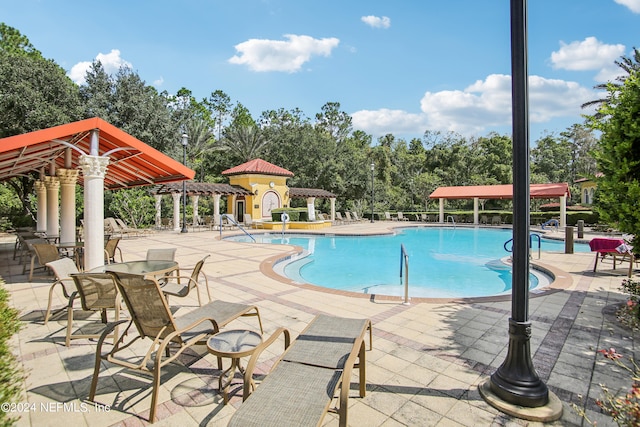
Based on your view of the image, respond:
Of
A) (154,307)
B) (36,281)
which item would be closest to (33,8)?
(36,281)

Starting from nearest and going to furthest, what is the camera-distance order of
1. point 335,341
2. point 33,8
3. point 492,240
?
point 335,341 < point 33,8 < point 492,240

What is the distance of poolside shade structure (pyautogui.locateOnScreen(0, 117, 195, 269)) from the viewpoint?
20.9 feet

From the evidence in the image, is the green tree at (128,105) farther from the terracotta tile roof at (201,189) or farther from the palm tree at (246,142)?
the palm tree at (246,142)

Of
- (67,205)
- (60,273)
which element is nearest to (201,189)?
(67,205)

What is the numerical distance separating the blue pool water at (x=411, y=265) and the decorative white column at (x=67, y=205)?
18.7 feet

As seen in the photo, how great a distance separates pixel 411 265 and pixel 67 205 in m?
10.8

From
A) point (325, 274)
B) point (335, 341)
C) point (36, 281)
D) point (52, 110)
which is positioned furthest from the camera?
point (52, 110)

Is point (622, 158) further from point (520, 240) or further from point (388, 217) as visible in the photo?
point (388, 217)

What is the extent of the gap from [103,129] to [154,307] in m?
5.20

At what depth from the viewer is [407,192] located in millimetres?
39375

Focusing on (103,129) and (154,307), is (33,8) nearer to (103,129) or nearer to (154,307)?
(103,129)

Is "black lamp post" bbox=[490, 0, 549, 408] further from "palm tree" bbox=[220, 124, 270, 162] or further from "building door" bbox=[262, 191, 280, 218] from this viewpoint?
"palm tree" bbox=[220, 124, 270, 162]

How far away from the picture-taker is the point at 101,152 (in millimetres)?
8398

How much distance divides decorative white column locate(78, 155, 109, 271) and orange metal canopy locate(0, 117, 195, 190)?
0.36m
